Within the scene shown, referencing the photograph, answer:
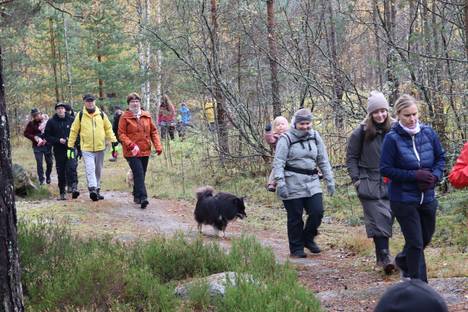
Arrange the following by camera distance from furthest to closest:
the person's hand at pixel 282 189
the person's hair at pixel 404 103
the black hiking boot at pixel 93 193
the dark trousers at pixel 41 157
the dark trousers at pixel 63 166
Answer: the dark trousers at pixel 41 157 → the dark trousers at pixel 63 166 → the black hiking boot at pixel 93 193 → the person's hand at pixel 282 189 → the person's hair at pixel 404 103

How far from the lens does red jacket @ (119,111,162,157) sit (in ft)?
36.0

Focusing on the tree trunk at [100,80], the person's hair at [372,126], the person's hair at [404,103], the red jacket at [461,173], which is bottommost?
the red jacket at [461,173]

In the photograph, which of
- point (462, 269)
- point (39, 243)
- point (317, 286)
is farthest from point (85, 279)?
point (462, 269)

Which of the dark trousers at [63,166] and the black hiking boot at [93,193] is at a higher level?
the dark trousers at [63,166]

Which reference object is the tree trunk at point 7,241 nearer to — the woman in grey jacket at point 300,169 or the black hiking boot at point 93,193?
the woman in grey jacket at point 300,169

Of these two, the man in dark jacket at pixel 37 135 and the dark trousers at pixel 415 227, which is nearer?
the dark trousers at pixel 415 227

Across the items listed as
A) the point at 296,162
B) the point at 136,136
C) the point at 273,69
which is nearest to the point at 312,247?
the point at 296,162

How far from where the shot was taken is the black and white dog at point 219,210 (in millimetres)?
9242

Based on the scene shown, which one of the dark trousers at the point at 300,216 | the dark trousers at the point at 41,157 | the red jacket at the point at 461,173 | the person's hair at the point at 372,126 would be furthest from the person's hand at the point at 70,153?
the red jacket at the point at 461,173

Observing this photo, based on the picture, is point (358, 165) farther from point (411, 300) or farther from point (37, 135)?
point (37, 135)

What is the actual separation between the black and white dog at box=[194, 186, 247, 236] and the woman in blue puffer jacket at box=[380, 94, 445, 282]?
3.99 m

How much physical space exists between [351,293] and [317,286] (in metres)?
0.72

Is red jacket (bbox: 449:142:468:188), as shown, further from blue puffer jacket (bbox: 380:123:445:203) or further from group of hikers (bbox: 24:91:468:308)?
blue puffer jacket (bbox: 380:123:445:203)

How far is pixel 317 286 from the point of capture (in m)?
6.60
